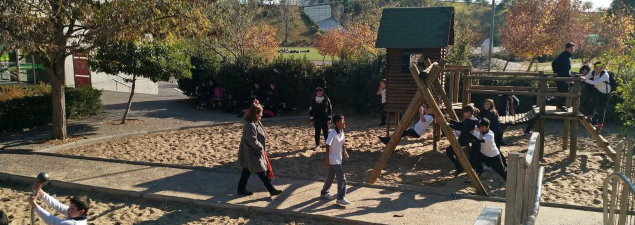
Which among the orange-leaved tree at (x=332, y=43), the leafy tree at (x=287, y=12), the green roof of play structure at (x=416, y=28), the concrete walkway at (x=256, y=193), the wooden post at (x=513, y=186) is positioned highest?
the leafy tree at (x=287, y=12)

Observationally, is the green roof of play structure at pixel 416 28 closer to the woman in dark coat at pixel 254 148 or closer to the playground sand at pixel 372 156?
the playground sand at pixel 372 156

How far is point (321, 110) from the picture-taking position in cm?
1211

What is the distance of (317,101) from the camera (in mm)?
12016

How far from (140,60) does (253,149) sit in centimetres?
808

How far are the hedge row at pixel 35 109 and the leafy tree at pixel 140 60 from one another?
1566mm

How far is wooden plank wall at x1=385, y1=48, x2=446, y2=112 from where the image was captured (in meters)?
→ 13.2

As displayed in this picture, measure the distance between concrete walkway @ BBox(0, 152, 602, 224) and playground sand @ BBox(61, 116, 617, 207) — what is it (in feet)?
2.25

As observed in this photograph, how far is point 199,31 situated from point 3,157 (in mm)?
5133

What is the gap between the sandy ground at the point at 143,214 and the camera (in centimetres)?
773

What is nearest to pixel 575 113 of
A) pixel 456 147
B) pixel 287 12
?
pixel 456 147

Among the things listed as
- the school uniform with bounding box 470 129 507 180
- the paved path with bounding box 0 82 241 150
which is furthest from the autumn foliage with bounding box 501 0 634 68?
the school uniform with bounding box 470 129 507 180

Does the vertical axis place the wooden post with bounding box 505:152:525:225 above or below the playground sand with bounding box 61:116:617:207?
above

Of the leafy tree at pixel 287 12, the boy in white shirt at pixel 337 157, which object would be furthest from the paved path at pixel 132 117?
the leafy tree at pixel 287 12

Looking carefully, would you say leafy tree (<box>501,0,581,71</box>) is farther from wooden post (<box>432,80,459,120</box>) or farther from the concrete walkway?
the concrete walkway
